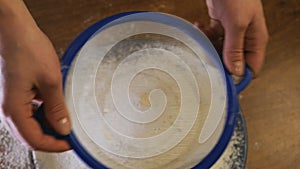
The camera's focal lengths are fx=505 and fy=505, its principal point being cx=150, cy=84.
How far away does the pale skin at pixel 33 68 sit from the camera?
0.49 metres

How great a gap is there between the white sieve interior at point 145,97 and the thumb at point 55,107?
0.13 ft

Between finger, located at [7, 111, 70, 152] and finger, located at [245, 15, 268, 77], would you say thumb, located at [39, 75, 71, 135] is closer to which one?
finger, located at [7, 111, 70, 152]

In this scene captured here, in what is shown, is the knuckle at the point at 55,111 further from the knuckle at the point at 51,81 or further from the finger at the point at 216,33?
the finger at the point at 216,33

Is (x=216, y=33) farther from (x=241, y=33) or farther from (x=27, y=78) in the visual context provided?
(x=27, y=78)

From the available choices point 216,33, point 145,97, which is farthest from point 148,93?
point 216,33

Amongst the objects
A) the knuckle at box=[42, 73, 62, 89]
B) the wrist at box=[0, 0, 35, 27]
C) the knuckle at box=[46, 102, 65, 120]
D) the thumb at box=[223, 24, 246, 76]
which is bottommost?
the thumb at box=[223, 24, 246, 76]

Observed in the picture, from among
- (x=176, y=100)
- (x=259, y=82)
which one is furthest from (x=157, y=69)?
(x=259, y=82)

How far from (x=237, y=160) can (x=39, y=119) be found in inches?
10.2

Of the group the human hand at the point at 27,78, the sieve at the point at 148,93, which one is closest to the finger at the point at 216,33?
the sieve at the point at 148,93

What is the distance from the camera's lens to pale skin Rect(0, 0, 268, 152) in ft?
1.62

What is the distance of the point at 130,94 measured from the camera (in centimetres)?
62

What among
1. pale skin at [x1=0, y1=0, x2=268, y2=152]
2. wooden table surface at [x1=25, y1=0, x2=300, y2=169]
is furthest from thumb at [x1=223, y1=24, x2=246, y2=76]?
wooden table surface at [x1=25, y1=0, x2=300, y2=169]

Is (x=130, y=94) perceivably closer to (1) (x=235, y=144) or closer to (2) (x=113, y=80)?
(2) (x=113, y=80)

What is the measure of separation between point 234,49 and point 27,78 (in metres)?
0.22
